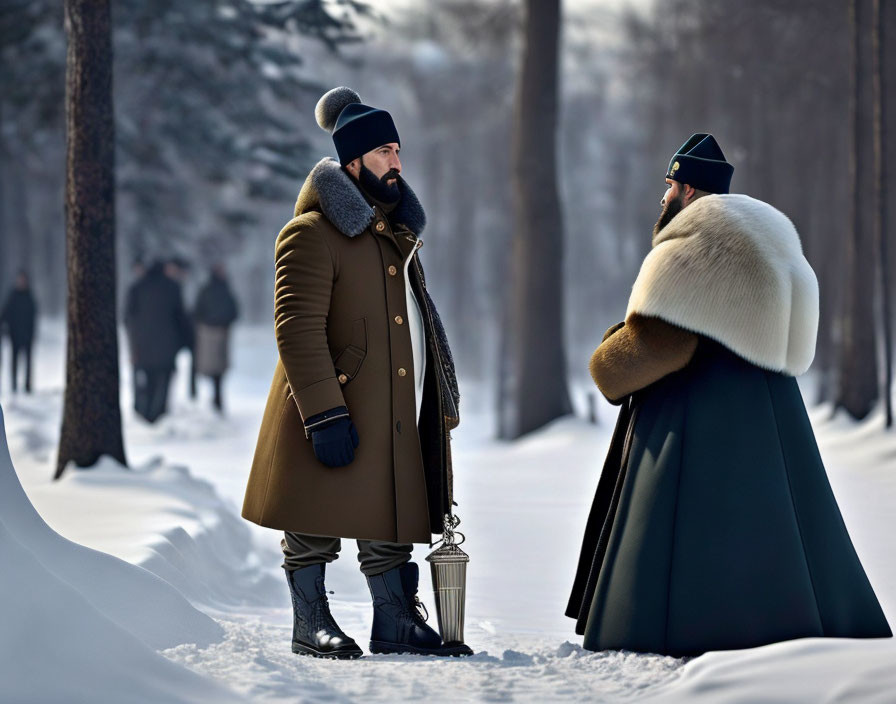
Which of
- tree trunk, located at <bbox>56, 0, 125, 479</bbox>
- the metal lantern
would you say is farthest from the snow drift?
tree trunk, located at <bbox>56, 0, 125, 479</bbox>

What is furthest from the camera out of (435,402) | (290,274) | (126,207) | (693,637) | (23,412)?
(126,207)

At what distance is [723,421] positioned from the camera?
471cm

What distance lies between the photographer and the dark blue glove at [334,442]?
4.77 m

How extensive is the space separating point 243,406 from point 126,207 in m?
4.07

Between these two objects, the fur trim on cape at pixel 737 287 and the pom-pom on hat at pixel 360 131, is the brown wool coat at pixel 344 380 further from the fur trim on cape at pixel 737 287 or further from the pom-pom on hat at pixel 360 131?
the fur trim on cape at pixel 737 287

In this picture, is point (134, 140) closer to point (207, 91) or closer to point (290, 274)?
point (207, 91)

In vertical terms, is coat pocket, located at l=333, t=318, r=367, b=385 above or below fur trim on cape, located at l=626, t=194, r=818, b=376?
below

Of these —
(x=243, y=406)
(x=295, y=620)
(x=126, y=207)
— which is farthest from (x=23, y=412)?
(x=295, y=620)

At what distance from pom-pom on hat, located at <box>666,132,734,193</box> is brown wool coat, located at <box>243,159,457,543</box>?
104 cm

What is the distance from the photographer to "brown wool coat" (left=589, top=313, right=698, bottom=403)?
4.73 meters

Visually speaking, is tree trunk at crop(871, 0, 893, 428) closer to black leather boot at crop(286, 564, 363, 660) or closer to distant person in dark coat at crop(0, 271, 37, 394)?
black leather boot at crop(286, 564, 363, 660)

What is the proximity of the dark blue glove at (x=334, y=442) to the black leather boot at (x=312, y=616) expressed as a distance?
19.4 inches

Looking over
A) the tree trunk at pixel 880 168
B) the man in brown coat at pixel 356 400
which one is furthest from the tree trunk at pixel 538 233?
the man in brown coat at pixel 356 400

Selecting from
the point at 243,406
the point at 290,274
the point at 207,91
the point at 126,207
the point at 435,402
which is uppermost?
the point at 207,91
